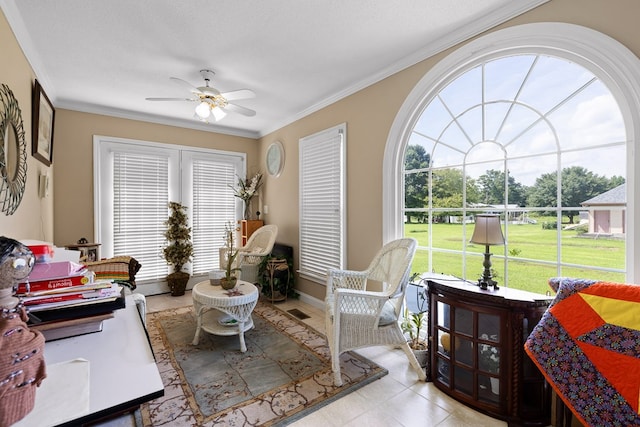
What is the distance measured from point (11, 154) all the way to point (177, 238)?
7.88 ft

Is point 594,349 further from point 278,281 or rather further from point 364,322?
point 278,281

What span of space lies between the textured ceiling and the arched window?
1.11 feet

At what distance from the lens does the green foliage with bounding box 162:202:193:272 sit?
4.21 m

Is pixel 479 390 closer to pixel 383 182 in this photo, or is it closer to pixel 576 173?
pixel 576 173

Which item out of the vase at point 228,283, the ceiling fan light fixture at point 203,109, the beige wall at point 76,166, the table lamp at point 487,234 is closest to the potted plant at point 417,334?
the table lamp at point 487,234

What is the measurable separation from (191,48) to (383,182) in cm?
207

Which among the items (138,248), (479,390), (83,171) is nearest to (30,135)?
(83,171)

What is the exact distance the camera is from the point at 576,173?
1.86 metres

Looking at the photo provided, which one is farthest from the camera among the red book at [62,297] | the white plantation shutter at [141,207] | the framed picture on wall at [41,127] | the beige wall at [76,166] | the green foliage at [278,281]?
the white plantation shutter at [141,207]

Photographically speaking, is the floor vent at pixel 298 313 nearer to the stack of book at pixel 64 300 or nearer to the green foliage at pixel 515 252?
the green foliage at pixel 515 252

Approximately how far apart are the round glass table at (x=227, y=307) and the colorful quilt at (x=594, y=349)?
207 centimetres

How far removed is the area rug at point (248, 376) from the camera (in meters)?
1.83

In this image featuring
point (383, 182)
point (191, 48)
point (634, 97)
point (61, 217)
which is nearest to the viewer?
point (634, 97)

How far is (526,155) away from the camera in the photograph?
2045mm
